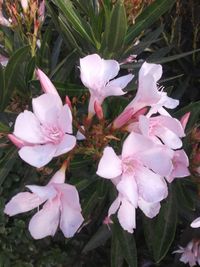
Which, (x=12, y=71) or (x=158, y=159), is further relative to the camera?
(x=12, y=71)

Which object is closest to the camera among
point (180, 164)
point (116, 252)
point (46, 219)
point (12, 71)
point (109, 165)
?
point (109, 165)

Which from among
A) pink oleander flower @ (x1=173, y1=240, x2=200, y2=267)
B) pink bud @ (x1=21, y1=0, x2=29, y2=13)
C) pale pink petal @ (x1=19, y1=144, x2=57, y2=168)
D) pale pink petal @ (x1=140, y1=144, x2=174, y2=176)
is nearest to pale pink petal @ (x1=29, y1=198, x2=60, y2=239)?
pale pink petal @ (x1=19, y1=144, x2=57, y2=168)

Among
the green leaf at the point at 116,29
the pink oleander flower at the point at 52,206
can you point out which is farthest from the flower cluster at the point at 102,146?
the green leaf at the point at 116,29

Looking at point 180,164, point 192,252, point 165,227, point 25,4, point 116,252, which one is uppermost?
point 25,4

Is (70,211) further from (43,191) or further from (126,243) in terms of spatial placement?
(126,243)

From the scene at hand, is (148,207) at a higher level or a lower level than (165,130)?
lower

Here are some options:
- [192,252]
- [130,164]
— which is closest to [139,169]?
[130,164]

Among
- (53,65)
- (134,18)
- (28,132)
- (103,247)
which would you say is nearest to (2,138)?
(28,132)
